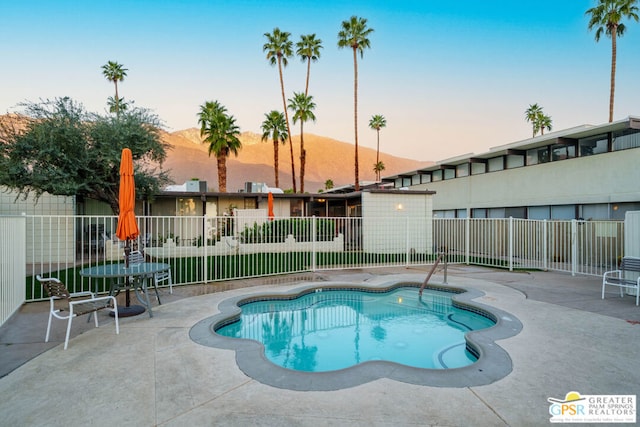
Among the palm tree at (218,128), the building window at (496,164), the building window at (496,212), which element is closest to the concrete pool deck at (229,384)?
the building window at (496,212)

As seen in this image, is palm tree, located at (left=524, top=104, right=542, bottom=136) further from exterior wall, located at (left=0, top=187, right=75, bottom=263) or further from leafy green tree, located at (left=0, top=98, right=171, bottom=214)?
exterior wall, located at (left=0, top=187, right=75, bottom=263)

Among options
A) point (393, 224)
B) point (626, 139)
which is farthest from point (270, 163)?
point (626, 139)

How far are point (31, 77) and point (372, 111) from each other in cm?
3810

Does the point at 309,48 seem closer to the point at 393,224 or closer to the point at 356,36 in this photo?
the point at 356,36

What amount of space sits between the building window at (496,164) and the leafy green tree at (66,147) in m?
17.2

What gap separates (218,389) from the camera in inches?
126

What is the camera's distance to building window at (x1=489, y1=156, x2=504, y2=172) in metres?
17.6

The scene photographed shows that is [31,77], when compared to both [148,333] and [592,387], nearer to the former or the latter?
[148,333]

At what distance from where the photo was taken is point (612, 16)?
61.9 ft

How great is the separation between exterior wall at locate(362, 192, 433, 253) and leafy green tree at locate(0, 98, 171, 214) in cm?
1053

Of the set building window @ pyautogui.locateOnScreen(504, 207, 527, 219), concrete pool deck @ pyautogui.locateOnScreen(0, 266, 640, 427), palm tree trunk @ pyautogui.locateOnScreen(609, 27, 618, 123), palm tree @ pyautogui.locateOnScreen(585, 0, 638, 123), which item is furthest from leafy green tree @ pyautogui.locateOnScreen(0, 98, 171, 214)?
palm tree trunk @ pyautogui.locateOnScreen(609, 27, 618, 123)

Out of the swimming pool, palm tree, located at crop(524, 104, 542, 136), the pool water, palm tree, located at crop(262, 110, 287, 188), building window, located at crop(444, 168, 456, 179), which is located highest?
palm tree, located at crop(524, 104, 542, 136)

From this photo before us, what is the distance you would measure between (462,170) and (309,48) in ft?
63.2

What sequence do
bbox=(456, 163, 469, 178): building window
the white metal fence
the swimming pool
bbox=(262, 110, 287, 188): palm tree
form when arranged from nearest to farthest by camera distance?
the swimming pool < the white metal fence < bbox=(456, 163, 469, 178): building window < bbox=(262, 110, 287, 188): palm tree
